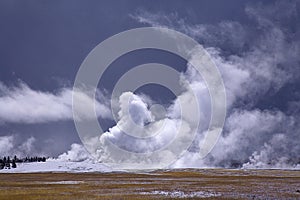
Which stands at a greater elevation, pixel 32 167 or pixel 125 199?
pixel 32 167

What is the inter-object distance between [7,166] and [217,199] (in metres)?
158

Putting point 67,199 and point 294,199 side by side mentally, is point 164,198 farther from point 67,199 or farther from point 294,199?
point 294,199

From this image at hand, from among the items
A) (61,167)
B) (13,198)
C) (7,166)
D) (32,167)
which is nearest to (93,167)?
(61,167)

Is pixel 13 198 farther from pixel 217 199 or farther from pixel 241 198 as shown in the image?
pixel 241 198

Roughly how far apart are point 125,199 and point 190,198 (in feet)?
23.2

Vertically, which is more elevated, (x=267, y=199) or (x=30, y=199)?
(x=30, y=199)

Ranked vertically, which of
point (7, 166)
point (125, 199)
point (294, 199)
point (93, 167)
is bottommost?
point (294, 199)

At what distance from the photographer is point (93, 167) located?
504 ft

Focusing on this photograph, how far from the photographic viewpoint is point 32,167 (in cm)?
15862

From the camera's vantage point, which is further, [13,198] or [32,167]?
[32,167]

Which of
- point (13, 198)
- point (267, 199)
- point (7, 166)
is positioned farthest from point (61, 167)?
point (267, 199)

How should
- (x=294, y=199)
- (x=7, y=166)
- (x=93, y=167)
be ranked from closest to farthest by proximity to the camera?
(x=294, y=199) < (x=93, y=167) < (x=7, y=166)

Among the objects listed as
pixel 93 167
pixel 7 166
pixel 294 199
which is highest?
pixel 7 166

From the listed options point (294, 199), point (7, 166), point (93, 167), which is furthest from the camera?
point (7, 166)
